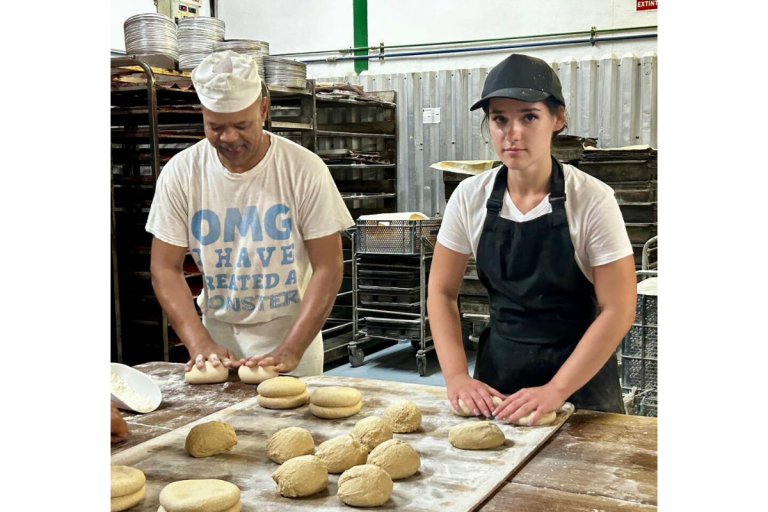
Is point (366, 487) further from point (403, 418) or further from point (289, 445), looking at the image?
point (403, 418)

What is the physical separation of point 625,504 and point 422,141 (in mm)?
4819

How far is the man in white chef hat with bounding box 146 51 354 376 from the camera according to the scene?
6.66ft

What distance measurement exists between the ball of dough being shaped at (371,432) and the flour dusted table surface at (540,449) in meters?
0.05

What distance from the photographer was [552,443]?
1.38 metres

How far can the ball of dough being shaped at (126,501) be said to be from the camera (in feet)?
3.58

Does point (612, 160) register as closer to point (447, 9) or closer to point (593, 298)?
point (593, 298)

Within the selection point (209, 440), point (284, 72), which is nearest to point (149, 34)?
point (284, 72)

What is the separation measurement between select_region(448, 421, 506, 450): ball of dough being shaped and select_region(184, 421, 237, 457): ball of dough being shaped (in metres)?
0.43

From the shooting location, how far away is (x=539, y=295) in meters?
1.69

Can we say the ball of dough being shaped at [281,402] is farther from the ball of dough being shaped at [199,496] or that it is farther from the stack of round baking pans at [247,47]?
the stack of round baking pans at [247,47]

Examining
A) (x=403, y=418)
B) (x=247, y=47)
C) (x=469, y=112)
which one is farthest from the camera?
(x=469, y=112)

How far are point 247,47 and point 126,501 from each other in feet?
10.4
